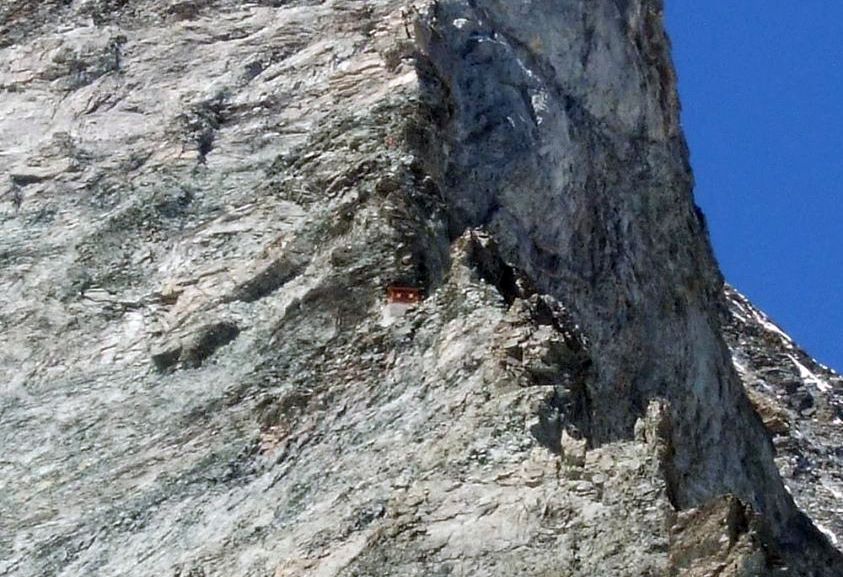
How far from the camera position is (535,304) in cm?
3384

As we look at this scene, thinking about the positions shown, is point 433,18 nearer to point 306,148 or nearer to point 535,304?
point 306,148

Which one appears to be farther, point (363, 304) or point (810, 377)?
point (810, 377)

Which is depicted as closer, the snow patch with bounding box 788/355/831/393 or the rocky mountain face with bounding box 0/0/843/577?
the rocky mountain face with bounding box 0/0/843/577

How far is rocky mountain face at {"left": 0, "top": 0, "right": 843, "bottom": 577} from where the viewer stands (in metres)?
29.5

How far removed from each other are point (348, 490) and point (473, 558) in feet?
9.78

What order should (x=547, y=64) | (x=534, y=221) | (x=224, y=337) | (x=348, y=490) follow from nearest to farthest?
(x=348, y=490) < (x=224, y=337) < (x=534, y=221) < (x=547, y=64)

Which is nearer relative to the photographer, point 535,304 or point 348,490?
point 348,490

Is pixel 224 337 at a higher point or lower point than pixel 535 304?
lower

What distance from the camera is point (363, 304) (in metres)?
35.3

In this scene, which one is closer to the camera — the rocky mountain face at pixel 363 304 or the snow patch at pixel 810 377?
the rocky mountain face at pixel 363 304

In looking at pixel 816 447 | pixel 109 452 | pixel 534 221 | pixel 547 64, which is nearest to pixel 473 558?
pixel 109 452

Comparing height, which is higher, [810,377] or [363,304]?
[810,377]

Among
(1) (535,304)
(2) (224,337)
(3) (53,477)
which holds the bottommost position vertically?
(3) (53,477)

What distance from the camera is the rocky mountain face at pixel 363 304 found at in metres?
29.5
